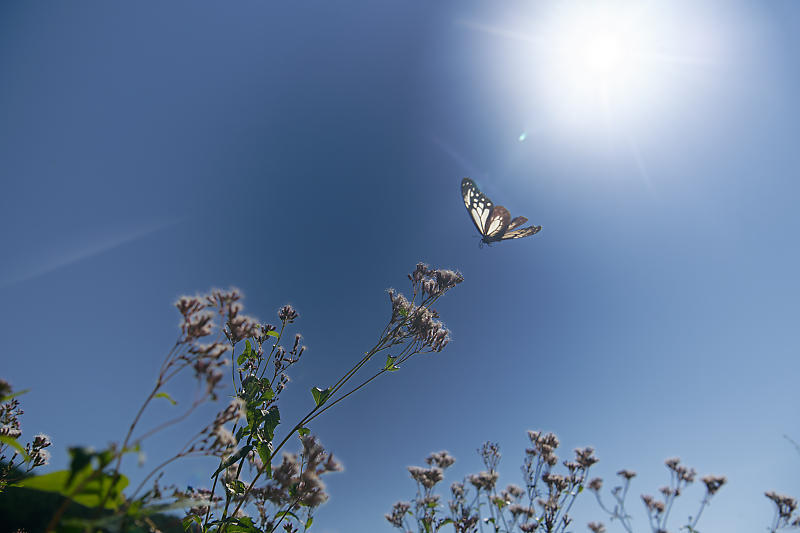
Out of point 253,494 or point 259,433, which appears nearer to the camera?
point 253,494

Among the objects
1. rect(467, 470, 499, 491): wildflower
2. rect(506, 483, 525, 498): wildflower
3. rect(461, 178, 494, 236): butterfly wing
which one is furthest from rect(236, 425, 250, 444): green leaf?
rect(506, 483, 525, 498): wildflower

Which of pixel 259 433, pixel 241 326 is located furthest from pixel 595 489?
pixel 241 326

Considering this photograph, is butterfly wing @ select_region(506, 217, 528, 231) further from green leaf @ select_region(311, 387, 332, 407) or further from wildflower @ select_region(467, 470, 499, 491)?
green leaf @ select_region(311, 387, 332, 407)

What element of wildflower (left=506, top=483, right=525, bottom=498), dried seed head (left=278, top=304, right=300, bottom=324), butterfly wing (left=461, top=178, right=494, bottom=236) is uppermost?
butterfly wing (left=461, top=178, right=494, bottom=236)

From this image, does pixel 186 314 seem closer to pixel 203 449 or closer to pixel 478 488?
pixel 203 449

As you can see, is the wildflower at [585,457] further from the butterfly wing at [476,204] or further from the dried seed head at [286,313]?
the dried seed head at [286,313]

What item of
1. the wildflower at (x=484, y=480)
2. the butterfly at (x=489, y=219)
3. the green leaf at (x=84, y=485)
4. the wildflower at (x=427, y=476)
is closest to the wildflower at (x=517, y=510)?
the wildflower at (x=484, y=480)
